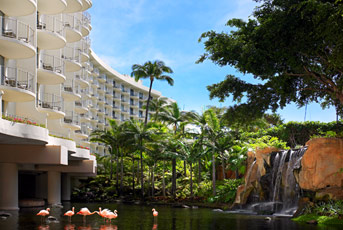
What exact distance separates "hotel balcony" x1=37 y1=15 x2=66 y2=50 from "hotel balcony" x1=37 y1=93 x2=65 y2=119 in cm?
485

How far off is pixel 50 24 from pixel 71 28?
14.4ft

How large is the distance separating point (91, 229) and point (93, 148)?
2632 inches

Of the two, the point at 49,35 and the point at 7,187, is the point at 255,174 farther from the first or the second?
the point at 49,35

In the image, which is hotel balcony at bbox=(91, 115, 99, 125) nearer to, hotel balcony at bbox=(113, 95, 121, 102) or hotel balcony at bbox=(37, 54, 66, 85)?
hotel balcony at bbox=(113, 95, 121, 102)

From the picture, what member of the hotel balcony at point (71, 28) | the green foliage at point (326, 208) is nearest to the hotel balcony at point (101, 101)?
the hotel balcony at point (71, 28)

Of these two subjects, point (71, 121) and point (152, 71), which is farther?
point (152, 71)

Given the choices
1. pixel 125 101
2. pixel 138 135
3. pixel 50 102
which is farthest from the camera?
pixel 125 101

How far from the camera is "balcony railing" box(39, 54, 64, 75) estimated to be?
37906 millimetres

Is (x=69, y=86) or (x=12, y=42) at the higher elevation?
(x=69, y=86)

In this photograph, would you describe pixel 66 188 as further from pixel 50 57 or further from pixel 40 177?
pixel 50 57

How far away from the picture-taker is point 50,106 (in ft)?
124

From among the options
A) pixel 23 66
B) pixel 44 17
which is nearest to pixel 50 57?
pixel 44 17

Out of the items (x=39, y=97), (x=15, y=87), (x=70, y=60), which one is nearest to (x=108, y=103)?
(x=70, y=60)

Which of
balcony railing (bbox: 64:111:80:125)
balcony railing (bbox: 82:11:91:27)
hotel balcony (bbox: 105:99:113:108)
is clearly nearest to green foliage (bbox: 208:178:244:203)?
balcony railing (bbox: 64:111:80:125)
